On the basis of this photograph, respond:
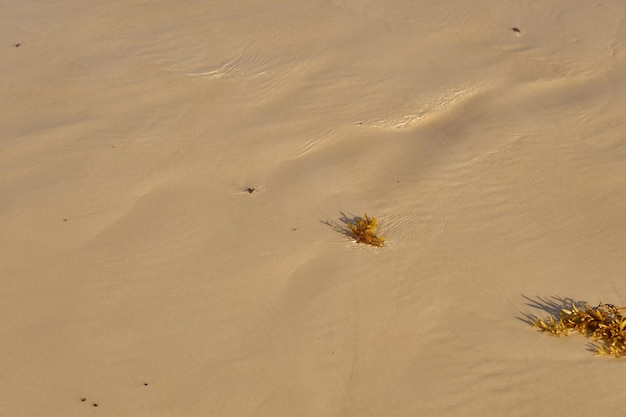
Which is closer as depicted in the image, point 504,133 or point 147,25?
point 504,133

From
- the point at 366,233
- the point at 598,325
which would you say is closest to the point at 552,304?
the point at 598,325

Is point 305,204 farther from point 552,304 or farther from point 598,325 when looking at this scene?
point 598,325

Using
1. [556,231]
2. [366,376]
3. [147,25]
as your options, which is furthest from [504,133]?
[147,25]

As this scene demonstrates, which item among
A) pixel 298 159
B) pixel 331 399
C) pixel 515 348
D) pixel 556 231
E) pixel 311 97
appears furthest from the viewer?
pixel 311 97

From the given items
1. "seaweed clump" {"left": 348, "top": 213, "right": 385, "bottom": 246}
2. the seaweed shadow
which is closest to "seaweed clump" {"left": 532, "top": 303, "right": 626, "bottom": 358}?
the seaweed shadow

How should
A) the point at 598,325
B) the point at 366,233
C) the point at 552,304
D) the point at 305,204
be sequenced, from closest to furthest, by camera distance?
the point at 598,325, the point at 552,304, the point at 366,233, the point at 305,204

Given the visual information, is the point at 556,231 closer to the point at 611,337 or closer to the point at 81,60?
the point at 611,337

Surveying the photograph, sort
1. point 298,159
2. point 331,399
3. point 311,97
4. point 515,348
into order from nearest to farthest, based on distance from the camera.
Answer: point 331,399 < point 515,348 < point 298,159 < point 311,97

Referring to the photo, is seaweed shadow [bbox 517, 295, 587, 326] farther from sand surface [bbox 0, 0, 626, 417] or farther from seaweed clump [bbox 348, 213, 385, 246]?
seaweed clump [bbox 348, 213, 385, 246]
